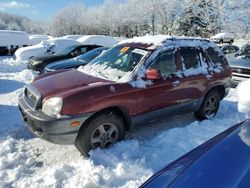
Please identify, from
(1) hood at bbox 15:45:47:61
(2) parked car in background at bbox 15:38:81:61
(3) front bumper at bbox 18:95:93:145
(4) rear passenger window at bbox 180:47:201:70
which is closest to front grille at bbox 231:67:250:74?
(4) rear passenger window at bbox 180:47:201:70

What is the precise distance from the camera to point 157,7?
40000 mm

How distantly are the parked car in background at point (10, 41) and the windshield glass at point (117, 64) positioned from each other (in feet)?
51.9

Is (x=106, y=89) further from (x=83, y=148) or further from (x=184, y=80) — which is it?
(x=184, y=80)

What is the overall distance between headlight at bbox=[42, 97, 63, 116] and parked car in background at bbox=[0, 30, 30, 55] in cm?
1687

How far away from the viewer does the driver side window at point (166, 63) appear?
4793 mm

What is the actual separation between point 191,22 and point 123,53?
3254cm

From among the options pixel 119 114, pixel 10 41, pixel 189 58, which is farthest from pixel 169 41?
pixel 10 41

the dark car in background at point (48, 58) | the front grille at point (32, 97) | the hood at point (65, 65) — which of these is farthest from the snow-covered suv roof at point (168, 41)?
the dark car in background at point (48, 58)

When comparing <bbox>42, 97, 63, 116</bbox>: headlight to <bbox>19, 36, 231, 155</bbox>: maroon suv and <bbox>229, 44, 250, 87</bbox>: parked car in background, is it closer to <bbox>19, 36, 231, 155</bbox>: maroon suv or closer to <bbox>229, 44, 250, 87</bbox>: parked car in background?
<bbox>19, 36, 231, 155</bbox>: maroon suv

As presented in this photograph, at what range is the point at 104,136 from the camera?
4.23m

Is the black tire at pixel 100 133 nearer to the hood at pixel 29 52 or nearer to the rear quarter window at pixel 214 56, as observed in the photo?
the rear quarter window at pixel 214 56

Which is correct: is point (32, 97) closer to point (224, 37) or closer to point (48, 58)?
point (48, 58)

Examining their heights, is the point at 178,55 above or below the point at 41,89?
above

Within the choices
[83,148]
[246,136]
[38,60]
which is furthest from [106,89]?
[38,60]
